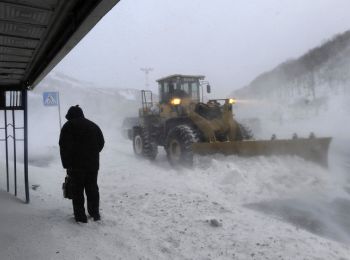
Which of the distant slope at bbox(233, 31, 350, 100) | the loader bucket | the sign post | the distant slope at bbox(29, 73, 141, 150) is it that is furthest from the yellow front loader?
the distant slope at bbox(233, 31, 350, 100)

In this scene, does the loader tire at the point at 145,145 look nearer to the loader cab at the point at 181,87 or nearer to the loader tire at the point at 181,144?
the loader cab at the point at 181,87

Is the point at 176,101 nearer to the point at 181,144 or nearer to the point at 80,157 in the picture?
the point at 181,144

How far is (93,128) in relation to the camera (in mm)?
5535

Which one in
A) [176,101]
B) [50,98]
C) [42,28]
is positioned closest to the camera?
[42,28]

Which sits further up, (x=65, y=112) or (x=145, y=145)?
(x=65, y=112)

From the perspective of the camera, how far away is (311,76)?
168 ft

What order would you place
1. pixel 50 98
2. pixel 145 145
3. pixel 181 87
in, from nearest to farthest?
pixel 181 87
pixel 145 145
pixel 50 98

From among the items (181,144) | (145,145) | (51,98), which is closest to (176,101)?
(181,144)

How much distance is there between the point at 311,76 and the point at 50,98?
41846 millimetres

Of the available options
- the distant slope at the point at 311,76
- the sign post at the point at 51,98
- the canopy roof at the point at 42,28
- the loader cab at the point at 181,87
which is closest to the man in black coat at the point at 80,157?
the canopy roof at the point at 42,28

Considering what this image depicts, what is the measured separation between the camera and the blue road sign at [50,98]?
55.1ft

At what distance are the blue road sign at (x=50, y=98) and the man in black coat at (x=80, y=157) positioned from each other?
12.0 m

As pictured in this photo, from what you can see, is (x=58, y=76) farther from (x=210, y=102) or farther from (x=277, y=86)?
(x=210, y=102)

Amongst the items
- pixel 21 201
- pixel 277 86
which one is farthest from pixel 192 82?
pixel 277 86
